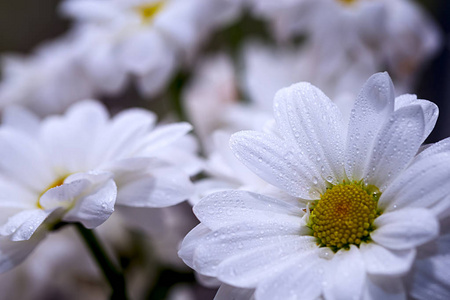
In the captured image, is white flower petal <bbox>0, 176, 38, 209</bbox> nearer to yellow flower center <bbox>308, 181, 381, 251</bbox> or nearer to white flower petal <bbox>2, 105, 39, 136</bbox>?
white flower petal <bbox>2, 105, 39, 136</bbox>

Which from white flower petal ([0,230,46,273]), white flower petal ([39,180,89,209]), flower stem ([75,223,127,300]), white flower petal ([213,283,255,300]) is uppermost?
white flower petal ([39,180,89,209])

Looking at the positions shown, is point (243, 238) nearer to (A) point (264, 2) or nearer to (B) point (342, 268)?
(B) point (342, 268)

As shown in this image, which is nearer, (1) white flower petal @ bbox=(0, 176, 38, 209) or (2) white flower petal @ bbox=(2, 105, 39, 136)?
(1) white flower petal @ bbox=(0, 176, 38, 209)

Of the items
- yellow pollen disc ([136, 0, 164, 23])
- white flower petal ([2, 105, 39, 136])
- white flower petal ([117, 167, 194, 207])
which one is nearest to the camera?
white flower petal ([117, 167, 194, 207])

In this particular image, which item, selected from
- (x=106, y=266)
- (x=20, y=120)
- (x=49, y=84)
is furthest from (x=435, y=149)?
(x=49, y=84)

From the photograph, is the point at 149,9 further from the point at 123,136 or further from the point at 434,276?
the point at 434,276

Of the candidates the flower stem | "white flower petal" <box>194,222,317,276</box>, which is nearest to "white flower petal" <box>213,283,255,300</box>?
"white flower petal" <box>194,222,317,276</box>
